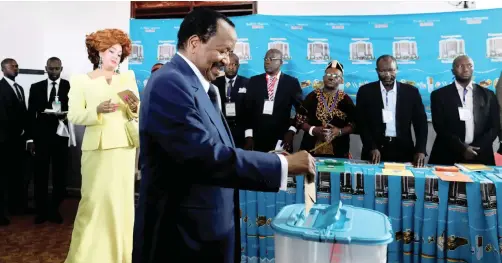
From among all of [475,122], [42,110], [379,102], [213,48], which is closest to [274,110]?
[379,102]

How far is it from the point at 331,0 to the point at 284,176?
3.95 metres

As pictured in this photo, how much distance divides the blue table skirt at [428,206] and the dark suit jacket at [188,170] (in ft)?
4.87

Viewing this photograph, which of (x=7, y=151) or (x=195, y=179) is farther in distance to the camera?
(x=7, y=151)

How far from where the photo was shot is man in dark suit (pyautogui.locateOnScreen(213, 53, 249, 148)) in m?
4.15

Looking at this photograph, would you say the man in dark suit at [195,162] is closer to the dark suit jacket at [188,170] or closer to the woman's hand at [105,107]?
the dark suit jacket at [188,170]

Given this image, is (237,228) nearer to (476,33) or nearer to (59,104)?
(476,33)

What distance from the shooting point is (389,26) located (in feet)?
14.0

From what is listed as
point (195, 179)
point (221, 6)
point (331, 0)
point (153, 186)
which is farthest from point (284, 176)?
point (221, 6)

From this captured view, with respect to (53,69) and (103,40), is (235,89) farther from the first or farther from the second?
(53,69)

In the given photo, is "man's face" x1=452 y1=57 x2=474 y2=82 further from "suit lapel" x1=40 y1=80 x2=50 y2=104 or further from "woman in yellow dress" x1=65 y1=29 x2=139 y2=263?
"suit lapel" x1=40 y1=80 x2=50 y2=104

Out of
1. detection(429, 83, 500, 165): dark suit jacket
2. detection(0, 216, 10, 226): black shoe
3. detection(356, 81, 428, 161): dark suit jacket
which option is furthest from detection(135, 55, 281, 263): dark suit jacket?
detection(0, 216, 10, 226): black shoe

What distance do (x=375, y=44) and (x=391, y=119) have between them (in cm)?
123

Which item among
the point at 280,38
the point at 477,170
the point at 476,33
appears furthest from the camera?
the point at 280,38

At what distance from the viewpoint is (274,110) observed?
13.1 feet
